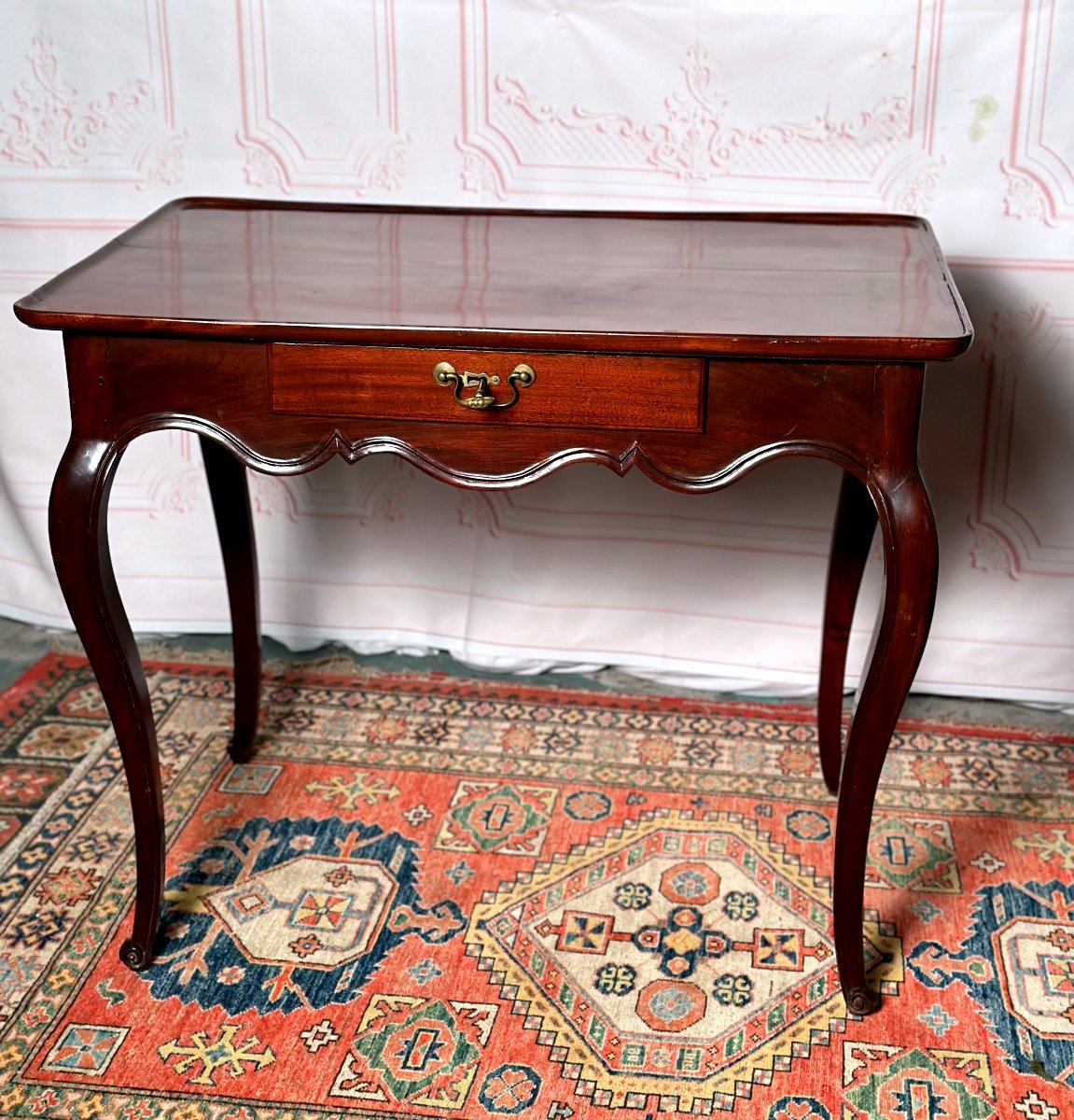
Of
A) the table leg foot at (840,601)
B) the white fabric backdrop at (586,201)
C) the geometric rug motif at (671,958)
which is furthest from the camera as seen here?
the white fabric backdrop at (586,201)

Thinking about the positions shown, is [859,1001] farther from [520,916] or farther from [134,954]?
[134,954]

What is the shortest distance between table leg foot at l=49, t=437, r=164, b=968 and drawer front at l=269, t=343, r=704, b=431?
26 cm

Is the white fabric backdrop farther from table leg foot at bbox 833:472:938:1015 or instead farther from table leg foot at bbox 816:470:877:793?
table leg foot at bbox 833:472:938:1015

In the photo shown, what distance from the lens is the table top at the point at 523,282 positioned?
1.46 m

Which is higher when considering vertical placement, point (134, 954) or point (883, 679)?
point (883, 679)

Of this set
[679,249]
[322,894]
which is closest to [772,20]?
[679,249]

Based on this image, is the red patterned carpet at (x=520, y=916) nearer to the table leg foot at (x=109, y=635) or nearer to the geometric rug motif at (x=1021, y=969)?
the geometric rug motif at (x=1021, y=969)

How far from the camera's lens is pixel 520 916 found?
194cm

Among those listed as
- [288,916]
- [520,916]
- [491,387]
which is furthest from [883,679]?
[288,916]

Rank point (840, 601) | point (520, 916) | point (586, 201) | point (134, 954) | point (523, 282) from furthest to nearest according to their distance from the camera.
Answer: point (586, 201) → point (840, 601) → point (520, 916) → point (134, 954) → point (523, 282)

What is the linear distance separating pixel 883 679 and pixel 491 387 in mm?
583

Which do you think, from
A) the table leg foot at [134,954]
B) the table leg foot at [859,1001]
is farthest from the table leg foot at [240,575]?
the table leg foot at [859,1001]

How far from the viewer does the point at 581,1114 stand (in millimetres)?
1611

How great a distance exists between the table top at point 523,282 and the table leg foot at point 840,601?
412mm
